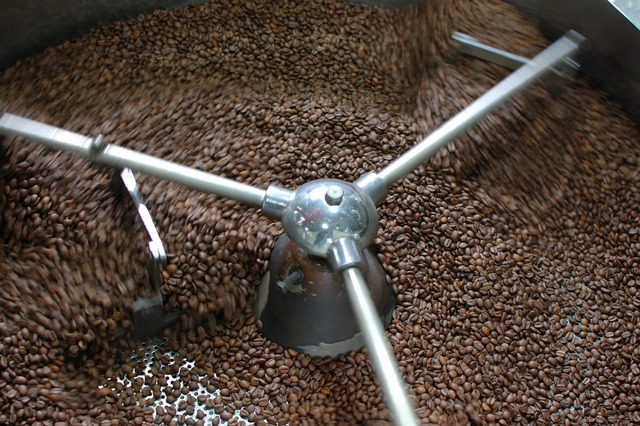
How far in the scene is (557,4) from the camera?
1.44 m

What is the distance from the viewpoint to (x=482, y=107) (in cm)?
113

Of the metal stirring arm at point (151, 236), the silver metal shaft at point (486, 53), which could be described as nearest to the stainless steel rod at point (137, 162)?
the metal stirring arm at point (151, 236)

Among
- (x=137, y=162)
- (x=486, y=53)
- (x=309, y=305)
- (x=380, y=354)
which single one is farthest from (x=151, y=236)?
(x=486, y=53)

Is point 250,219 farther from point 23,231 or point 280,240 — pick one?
point 23,231

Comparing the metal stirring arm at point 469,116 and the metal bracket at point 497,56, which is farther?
the metal bracket at point 497,56

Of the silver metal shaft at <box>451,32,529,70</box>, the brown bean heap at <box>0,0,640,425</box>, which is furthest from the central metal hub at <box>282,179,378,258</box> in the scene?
the silver metal shaft at <box>451,32,529,70</box>

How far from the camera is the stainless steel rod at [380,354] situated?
2.44 ft

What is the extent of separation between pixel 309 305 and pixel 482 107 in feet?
1.42

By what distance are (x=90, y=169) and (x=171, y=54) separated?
366mm

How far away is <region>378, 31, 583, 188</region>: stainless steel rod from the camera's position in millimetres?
1037

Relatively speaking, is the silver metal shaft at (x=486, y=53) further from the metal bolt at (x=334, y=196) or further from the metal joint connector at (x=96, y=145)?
the metal joint connector at (x=96, y=145)

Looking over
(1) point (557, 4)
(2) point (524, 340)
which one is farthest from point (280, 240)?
(1) point (557, 4)

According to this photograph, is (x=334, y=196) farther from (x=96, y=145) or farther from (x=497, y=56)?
(x=497, y=56)

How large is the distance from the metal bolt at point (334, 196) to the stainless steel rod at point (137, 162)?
0.09 metres
